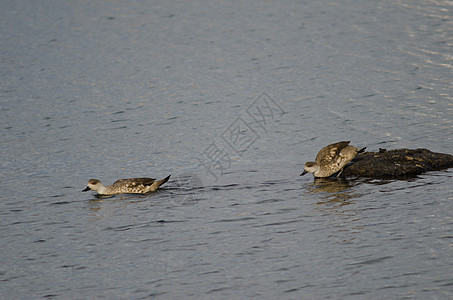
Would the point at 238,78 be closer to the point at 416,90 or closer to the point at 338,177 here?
the point at 416,90

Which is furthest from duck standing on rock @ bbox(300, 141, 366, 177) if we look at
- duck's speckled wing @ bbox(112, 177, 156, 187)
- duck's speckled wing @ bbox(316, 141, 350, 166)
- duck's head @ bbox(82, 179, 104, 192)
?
duck's head @ bbox(82, 179, 104, 192)

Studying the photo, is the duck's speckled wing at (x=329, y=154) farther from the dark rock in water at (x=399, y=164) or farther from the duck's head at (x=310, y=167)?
the dark rock in water at (x=399, y=164)

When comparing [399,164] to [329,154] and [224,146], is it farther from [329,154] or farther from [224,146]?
[224,146]

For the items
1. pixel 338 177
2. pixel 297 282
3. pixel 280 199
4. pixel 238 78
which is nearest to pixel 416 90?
pixel 238 78

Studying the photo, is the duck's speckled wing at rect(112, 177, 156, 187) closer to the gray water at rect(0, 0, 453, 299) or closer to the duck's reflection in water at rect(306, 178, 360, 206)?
the gray water at rect(0, 0, 453, 299)

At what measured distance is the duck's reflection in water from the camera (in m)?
13.5

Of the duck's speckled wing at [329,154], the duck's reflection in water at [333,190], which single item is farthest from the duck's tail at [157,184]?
the duck's speckled wing at [329,154]

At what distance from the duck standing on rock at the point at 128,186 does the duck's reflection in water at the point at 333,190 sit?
12.0 ft

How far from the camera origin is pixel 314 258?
10742mm

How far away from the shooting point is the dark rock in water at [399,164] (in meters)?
14.6

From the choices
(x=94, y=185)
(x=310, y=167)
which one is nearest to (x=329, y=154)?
(x=310, y=167)

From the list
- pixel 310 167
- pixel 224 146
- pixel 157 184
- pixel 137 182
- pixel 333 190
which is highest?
pixel 224 146

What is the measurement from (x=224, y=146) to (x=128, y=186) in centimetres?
529

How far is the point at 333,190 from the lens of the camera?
1432cm
